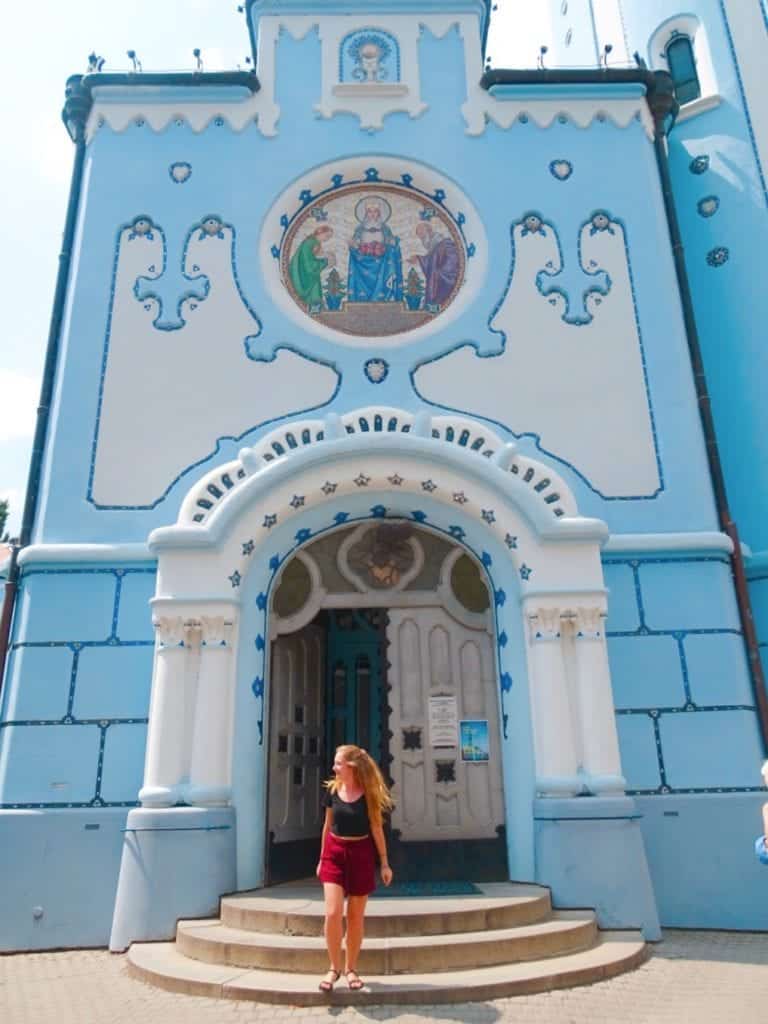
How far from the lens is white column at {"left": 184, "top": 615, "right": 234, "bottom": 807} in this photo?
6.45 metres

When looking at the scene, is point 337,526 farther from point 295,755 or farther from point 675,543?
point 675,543

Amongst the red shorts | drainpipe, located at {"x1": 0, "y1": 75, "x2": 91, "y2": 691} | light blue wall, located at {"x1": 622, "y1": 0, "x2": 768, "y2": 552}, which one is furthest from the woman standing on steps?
light blue wall, located at {"x1": 622, "y1": 0, "x2": 768, "y2": 552}

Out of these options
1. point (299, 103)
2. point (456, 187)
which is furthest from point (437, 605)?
point (299, 103)

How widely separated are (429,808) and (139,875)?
269cm

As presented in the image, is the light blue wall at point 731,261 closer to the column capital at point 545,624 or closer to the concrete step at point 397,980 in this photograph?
the column capital at point 545,624

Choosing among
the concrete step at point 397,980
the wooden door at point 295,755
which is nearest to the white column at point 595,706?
the concrete step at point 397,980

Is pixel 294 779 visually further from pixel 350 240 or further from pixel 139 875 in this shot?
pixel 350 240

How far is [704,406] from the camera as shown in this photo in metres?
8.50

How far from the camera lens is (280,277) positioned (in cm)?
896

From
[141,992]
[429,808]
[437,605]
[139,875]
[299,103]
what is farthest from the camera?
[299,103]

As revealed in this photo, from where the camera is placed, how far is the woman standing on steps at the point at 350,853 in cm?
Answer: 461

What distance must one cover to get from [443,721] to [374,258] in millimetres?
5118

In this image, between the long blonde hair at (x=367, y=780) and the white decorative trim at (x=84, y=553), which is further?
the white decorative trim at (x=84, y=553)

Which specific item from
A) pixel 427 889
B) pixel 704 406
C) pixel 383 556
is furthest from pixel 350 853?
pixel 704 406
